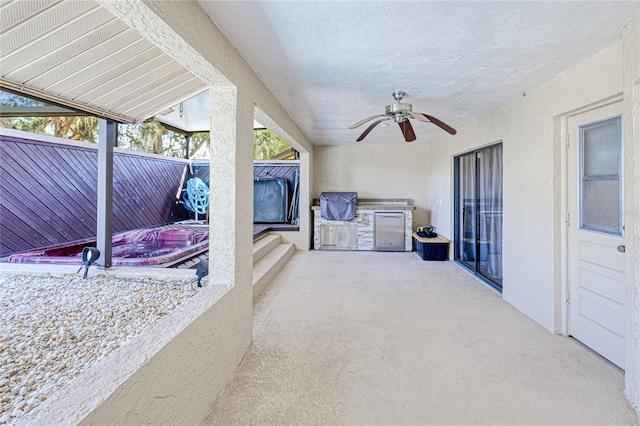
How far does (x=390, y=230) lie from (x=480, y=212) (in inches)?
82.4

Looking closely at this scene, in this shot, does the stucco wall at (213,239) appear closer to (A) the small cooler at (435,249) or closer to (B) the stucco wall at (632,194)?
(B) the stucco wall at (632,194)

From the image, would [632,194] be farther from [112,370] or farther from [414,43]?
[112,370]

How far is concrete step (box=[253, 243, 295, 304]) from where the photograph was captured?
11.2 feet

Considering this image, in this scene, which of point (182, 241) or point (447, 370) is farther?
point (182, 241)

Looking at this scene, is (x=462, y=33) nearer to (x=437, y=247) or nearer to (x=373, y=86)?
(x=373, y=86)

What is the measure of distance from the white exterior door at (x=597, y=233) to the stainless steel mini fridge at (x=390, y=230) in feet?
11.6

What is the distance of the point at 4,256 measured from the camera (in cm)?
303

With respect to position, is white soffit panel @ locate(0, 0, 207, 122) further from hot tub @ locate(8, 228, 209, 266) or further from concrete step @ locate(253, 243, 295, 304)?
concrete step @ locate(253, 243, 295, 304)

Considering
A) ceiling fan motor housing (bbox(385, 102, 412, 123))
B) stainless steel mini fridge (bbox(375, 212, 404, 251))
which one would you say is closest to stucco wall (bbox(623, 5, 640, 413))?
ceiling fan motor housing (bbox(385, 102, 412, 123))

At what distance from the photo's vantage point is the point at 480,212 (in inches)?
163

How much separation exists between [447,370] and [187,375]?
1717mm

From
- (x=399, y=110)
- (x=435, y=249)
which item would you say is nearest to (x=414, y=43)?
(x=399, y=110)

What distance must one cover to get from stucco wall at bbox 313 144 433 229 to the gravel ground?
4.76 m

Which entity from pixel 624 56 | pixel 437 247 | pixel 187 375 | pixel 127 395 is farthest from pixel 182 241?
pixel 624 56
